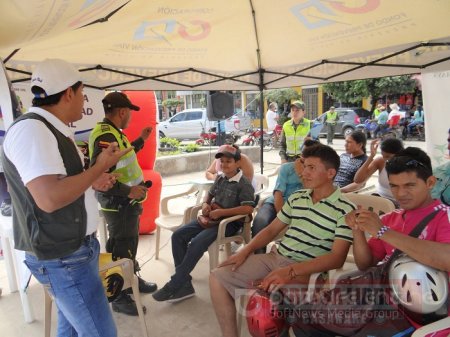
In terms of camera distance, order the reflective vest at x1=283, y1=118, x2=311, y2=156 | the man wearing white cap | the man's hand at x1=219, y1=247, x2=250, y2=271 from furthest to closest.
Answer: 1. the reflective vest at x1=283, y1=118, x2=311, y2=156
2. the man's hand at x1=219, y1=247, x2=250, y2=271
3. the man wearing white cap

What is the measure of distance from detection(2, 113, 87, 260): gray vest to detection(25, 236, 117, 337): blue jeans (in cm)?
6

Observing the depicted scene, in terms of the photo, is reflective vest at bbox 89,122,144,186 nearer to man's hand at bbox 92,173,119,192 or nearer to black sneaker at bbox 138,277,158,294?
man's hand at bbox 92,173,119,192

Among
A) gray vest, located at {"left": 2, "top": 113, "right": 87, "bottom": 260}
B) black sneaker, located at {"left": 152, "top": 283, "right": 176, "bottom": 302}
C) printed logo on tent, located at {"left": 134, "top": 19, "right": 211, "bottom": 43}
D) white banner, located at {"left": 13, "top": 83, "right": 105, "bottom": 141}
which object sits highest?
printed logo on tent, located at {"left": 134, "top": 19, "right": 211, "bottom": 43}

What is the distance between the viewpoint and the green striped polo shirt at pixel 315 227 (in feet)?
6.87

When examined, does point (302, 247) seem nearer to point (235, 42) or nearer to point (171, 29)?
point (171, 29)

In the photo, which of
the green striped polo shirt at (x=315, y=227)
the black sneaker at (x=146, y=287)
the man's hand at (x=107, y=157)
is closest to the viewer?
the man's hand at (x=107, y=157)

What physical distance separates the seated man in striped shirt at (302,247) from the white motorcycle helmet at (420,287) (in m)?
0.46

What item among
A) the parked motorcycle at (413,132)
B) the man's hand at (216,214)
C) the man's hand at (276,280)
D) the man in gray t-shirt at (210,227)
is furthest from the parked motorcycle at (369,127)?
the man's hand at (276,280)

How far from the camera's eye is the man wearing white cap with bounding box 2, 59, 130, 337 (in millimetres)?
1302

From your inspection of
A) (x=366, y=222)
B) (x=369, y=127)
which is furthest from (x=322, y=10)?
(x=369, y=127)

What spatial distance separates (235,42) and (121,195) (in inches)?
96.4

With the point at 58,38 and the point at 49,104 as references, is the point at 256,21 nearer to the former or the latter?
the point at 58,38

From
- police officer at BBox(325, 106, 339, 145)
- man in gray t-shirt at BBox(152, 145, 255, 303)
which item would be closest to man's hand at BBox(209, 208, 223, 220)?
man in gray t-shirt at BBox(152, 145, 255, 303)

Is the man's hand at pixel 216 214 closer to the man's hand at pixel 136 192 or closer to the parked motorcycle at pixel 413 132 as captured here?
the man's hand at pixel 136 192
